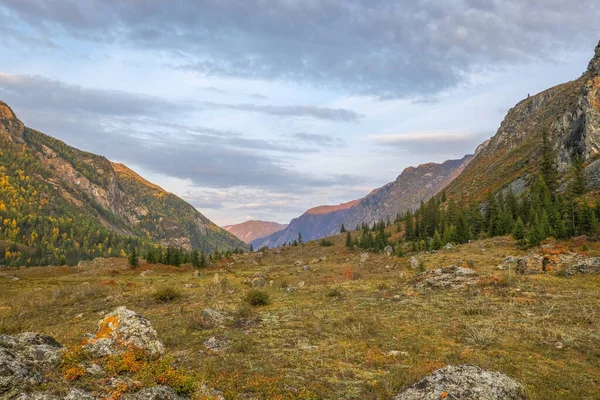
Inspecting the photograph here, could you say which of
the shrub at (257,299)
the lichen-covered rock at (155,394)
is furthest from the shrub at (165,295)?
the lichen-covered rock at (155,394)

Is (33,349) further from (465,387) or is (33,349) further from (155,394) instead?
(465,387)

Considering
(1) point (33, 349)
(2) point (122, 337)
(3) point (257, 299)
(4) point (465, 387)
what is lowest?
(3) point (257, 299)

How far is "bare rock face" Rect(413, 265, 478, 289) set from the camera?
85.0ft

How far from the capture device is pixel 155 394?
731 cm

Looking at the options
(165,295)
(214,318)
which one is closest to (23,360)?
(214,318)

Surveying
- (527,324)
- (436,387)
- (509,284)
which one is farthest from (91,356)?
(509,284)

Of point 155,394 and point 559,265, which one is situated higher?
point 155,394

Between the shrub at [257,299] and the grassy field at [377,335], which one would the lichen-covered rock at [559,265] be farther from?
the shrub at [257,299]

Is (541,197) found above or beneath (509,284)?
above

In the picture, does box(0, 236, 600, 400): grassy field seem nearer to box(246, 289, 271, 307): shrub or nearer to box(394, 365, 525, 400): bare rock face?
box(246, 289, 271, 307): shrub

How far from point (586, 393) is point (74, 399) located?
13156mm

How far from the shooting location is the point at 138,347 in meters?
10.9

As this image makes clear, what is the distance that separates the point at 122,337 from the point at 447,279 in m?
24.6

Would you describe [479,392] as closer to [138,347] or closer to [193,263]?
[138,347]
